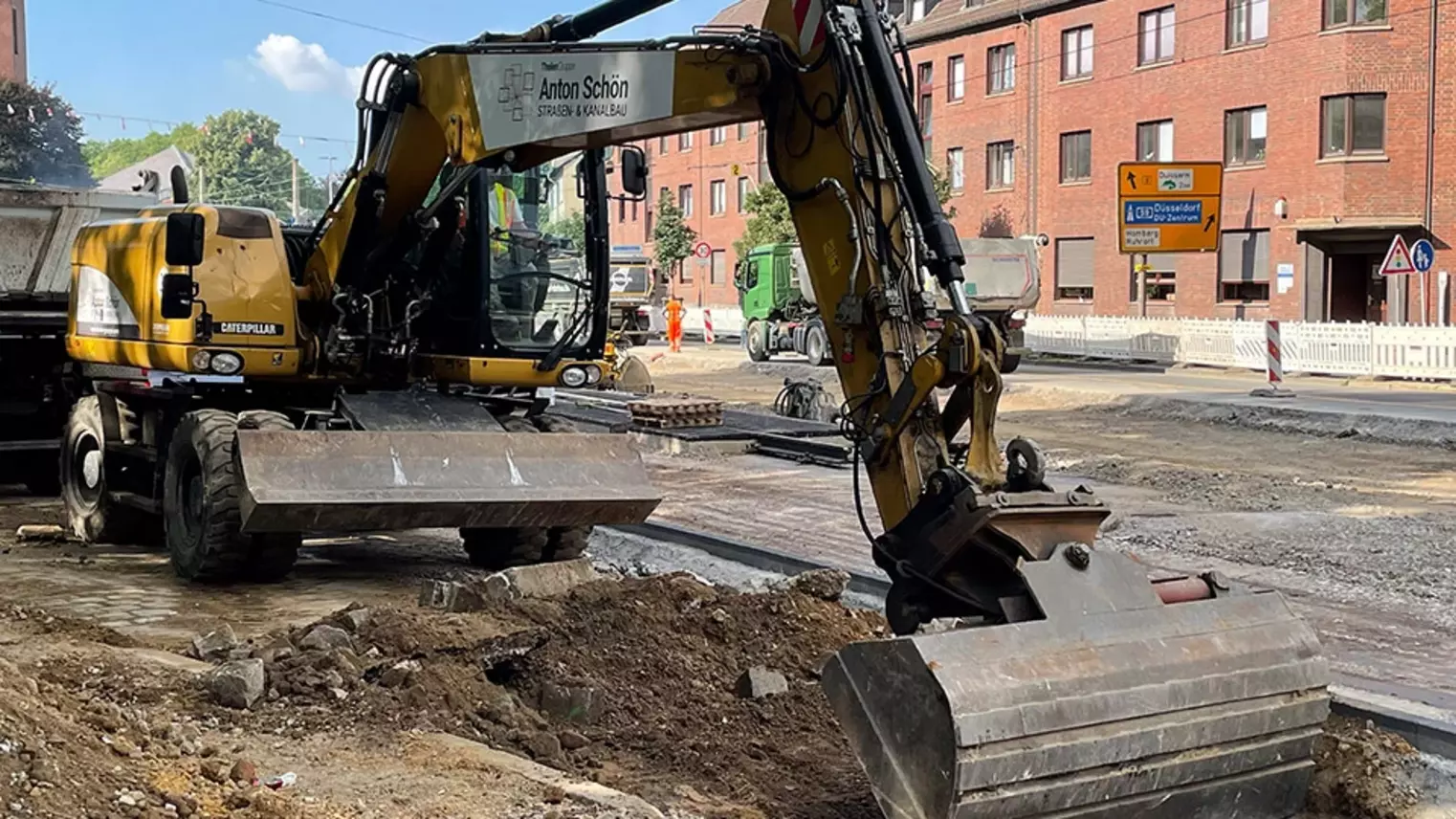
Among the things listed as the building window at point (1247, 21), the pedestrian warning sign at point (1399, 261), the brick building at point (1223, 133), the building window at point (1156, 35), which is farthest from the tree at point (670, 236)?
the pedestrian warning sign at point (1399, 261)

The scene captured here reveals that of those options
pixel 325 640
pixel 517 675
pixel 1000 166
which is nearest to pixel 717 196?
pixel 1000 166

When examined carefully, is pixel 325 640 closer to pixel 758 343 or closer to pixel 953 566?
pixel 953 566

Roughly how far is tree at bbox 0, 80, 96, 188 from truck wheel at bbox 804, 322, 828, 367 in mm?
15901

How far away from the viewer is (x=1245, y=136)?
36875 mm

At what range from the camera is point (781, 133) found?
6.56 metres

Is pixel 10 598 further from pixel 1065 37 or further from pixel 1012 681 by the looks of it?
pixel 1065 37

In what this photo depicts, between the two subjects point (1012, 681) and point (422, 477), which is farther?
point (422, 477)

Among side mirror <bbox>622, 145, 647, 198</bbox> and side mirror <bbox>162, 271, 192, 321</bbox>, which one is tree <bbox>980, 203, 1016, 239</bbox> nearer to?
side mirror <bbox>622, 145, 647, 198</bbox>

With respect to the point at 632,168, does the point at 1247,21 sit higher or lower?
higher

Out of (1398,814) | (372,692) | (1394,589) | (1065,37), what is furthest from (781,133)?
(1065,37)

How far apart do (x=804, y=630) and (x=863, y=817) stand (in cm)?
200

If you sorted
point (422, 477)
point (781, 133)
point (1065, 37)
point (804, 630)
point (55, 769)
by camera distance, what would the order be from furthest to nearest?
point (1065, 37), point (422, 477), point (804, 630), point (781, 133), point (55, 769)

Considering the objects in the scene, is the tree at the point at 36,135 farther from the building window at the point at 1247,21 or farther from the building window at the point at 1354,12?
the building window at the point at 1354,12

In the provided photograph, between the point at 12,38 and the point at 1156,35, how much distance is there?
3484 cm
